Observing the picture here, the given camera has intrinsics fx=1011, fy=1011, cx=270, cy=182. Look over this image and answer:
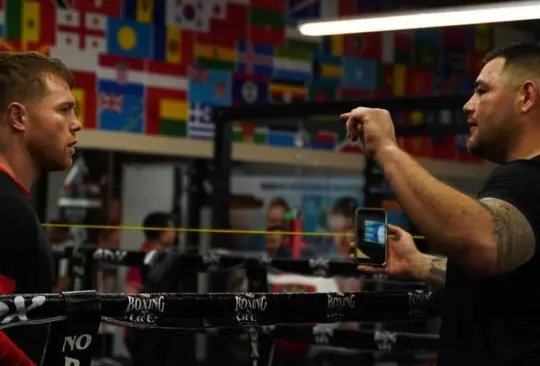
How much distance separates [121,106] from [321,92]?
6.12ft

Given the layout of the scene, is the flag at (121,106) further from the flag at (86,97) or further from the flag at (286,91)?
the flag at (286,91)

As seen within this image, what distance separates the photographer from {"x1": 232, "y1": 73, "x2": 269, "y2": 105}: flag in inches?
305

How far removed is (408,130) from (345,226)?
788 mm

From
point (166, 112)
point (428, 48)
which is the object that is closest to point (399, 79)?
point (428, 48)

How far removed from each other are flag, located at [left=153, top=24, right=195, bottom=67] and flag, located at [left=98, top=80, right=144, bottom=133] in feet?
1.05

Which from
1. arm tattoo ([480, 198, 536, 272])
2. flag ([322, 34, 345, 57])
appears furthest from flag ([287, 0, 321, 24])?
arm tattoo ([480, 198, 536, 272])

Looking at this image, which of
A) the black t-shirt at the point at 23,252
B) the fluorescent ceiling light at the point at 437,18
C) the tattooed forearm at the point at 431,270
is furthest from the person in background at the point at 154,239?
the black t-shirt at the point at 23,252

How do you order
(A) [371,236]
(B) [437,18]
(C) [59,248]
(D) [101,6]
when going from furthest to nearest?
(D) [101,6] → (B) [437,18] → (C) [59,248] → (A) [371,236]

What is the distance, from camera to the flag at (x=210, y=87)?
296 inches

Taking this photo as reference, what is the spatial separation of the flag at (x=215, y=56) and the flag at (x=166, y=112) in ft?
1.02

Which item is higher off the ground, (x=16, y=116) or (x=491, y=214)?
(x=16, y=116)

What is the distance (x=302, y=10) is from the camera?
322 inches

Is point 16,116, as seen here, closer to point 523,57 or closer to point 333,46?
point 523,57

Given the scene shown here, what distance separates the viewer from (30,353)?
6.86 feet
